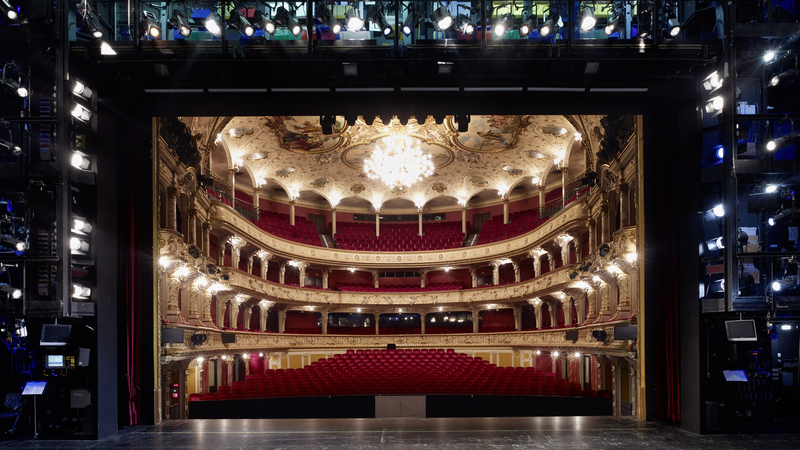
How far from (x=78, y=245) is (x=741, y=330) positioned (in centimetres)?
844

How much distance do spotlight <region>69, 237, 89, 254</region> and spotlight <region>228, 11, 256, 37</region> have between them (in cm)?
334

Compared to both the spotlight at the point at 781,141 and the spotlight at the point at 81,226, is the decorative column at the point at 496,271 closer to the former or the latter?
the spotlight at the point at 781,141

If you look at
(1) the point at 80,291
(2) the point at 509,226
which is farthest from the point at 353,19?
(2) the point at 509,226

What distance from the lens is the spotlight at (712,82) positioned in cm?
708

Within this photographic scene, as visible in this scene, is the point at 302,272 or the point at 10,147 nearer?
the point at 10,147

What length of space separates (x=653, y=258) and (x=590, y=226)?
7313 millimetres

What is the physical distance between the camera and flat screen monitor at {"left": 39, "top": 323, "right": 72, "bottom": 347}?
6.98 m

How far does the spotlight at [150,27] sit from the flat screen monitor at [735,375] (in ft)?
27.8

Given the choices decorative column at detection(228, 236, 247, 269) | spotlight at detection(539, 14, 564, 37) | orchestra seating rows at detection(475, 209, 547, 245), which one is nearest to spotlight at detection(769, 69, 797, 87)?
spotlight at detection(539, 14, 564, 37)

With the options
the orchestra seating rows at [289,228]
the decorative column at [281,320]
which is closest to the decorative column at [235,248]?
the orchestra seating rows at [289,228]

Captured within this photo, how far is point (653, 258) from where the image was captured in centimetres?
853

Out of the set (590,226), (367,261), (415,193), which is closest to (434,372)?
(590,226)

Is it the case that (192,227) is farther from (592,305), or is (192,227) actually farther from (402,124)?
(592,305)

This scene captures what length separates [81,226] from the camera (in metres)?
A: 7.23
